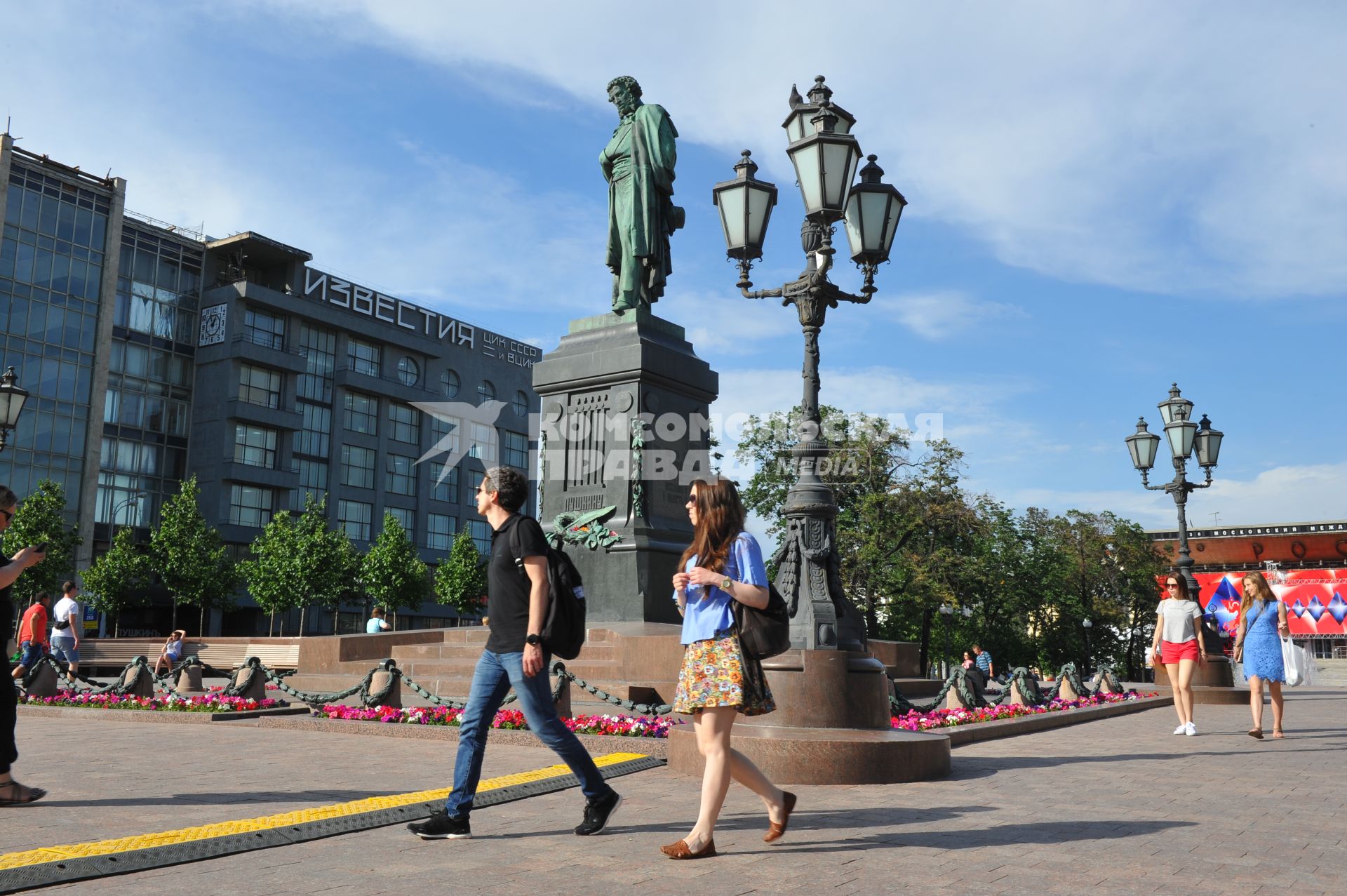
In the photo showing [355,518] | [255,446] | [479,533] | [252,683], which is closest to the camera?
[252,683]

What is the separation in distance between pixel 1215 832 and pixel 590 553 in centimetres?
1019

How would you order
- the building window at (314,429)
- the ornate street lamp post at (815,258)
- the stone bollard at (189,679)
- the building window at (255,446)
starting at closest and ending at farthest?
the ornate street lamp post at (815,258) < the stone bollard at (189,679) < the building window at (255,446) < the building window at (314,429)

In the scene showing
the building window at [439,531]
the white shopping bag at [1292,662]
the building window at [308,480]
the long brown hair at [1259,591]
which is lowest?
the white shopping bag at [1292,662]

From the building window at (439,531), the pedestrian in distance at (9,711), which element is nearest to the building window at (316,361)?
the building window at (439,531)

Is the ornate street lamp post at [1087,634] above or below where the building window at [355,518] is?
below

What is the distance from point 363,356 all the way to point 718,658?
221ft

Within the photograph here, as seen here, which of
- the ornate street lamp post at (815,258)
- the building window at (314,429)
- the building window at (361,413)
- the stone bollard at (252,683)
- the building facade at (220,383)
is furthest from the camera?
the building window at (361,413)

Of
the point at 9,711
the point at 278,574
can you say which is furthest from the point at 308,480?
the point at 9,711

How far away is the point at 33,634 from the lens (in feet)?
51.0

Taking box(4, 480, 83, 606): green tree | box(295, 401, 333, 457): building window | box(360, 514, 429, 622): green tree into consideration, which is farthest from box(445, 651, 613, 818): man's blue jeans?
box(295, 401, 333, 457): building window

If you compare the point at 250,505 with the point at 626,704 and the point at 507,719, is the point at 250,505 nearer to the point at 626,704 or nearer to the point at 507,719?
the point at 507,719

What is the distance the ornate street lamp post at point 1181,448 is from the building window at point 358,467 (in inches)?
2166

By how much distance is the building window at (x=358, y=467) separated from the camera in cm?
6706

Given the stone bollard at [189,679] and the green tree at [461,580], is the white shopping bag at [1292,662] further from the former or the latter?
the green tree at [461,580]
